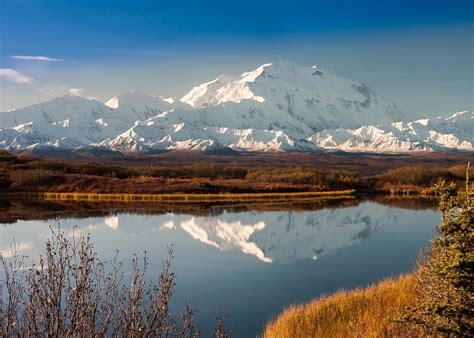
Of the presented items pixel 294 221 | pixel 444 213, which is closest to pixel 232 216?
pixel 294 221

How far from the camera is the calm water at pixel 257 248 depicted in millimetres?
18047

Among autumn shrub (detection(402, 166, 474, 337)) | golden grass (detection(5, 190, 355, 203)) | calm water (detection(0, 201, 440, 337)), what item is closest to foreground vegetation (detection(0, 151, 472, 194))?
golden grass (detection(5, 190, 355, 203))

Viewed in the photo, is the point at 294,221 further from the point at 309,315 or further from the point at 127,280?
the point at 309,315

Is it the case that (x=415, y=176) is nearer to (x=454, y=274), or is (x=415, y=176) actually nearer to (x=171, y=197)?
(x=171, y=197)

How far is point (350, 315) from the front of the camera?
46.6ft

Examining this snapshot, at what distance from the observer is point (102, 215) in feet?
137

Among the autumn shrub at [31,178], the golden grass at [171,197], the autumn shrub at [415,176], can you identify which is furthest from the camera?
the autumn shrub at [415,176]

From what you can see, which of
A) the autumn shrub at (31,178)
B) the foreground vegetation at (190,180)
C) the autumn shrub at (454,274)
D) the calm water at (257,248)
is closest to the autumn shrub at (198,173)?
the foreground vegetation at (190,180)

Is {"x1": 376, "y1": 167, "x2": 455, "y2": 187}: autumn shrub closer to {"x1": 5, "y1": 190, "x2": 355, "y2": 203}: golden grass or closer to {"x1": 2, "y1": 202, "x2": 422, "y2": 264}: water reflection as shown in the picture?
{"x1": 5, "y1": 190, "x2": 355, "y2": 203}: golden grass

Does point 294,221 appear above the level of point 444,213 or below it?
below

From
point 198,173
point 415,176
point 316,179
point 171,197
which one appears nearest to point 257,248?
point 171,197

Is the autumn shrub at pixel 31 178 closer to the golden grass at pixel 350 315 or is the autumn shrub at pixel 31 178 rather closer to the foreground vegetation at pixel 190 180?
the foreground vegetation at pixel 190 180

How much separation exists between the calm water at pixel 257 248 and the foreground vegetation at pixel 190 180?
1838 centimetres

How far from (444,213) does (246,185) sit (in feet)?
194
